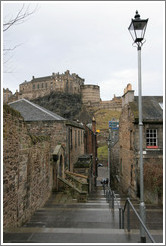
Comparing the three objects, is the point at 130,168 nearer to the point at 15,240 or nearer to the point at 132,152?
the point at 132,152

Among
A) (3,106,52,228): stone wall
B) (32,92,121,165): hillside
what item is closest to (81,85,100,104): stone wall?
(32,92,121,165): hillside

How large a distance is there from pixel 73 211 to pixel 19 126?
460 centimetres

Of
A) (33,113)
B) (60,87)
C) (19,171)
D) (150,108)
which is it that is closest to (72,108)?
(60,87)

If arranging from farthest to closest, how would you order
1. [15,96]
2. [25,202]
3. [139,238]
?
[15,96] < [25,202] < [139,238]

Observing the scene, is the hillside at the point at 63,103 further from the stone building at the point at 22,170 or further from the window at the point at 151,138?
the stone building at the point at 22,170

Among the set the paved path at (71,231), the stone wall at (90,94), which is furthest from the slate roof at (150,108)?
the stone wall at (90,94)

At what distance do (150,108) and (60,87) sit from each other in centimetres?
8569

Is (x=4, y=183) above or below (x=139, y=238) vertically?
above

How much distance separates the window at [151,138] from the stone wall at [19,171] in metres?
9.98

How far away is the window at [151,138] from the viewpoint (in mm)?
15948

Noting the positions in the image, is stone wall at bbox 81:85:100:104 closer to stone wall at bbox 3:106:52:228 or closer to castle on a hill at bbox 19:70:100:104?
Answer: castle on a hill at bbox 19:70:100:104

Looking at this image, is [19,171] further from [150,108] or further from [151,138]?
[150,108]

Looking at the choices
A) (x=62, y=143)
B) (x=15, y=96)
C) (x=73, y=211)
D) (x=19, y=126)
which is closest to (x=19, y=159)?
(x=19, y=126)

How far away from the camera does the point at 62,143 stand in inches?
604
